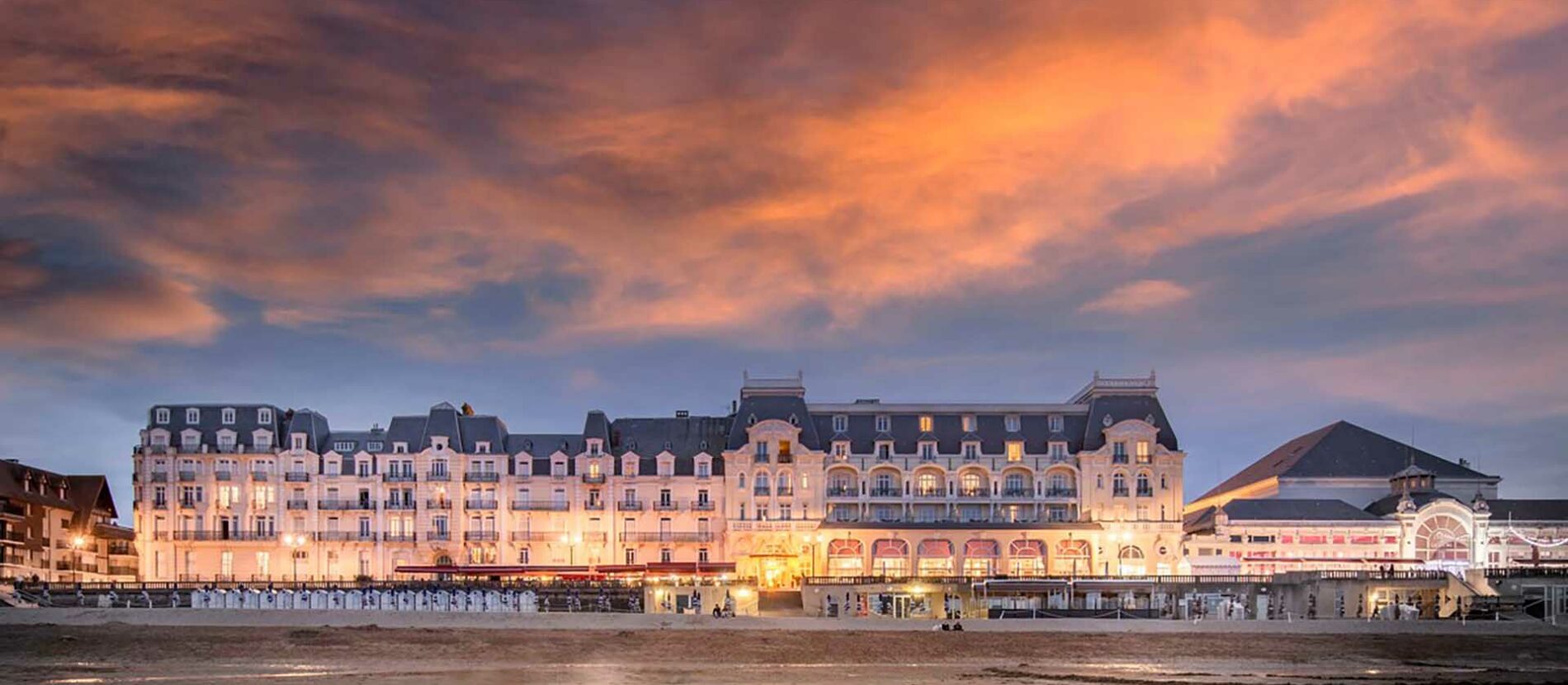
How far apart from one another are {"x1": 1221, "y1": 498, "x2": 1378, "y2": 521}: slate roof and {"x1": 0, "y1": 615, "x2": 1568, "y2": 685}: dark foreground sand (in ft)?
90.0

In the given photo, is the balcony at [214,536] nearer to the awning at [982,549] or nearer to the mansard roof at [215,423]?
the mansard roof at [215,423]

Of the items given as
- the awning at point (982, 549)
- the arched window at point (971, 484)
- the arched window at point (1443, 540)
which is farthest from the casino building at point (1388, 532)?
the arched window at point (971, 484)

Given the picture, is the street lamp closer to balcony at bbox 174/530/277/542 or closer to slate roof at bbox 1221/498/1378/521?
balcony at bbox 174/530/277/542

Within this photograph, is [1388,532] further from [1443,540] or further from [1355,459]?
[1355,459]

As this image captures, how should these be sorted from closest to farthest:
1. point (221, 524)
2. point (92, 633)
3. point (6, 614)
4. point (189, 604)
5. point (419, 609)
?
point (92, 633)
point (6, 614)
point (419, 609)
point (189, 604)
point (221, 524)

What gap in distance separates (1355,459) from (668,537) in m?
44.6

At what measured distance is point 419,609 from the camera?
69875 millimetres

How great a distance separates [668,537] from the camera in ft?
315

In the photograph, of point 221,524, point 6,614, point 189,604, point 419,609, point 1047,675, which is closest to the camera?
point 1047,675

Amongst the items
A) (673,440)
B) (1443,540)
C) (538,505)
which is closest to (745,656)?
(538,505)

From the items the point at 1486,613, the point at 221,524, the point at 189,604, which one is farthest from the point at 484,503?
the point at 1486,613

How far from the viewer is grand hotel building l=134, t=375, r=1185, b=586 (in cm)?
9400

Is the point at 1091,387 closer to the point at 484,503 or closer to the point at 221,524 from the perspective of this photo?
the point at 484,503

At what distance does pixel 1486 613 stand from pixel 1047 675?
3650 cm
